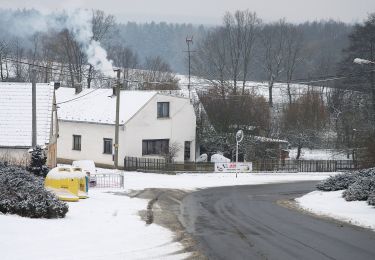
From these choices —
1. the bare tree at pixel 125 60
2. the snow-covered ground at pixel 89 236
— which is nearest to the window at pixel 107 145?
the snow-covered ground at pixel 89 236

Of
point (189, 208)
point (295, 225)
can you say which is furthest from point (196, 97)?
point (295, 225)

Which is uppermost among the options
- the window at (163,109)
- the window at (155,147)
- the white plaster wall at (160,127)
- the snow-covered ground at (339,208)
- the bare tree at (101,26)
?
the bare tree at (101,26)

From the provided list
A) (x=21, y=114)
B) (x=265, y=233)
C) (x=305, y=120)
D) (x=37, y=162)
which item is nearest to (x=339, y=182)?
(x=265, y=233)

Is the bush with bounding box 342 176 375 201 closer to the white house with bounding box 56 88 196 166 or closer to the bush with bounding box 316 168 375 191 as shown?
the bush with bounding box 316 168 375 191

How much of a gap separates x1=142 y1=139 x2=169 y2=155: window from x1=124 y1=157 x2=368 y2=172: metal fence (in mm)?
1574

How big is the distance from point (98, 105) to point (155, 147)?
6.33 meters

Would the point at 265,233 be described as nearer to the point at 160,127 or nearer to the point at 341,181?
the point at 341,181

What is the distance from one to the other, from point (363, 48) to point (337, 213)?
44.7 meters

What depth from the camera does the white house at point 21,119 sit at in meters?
33.9

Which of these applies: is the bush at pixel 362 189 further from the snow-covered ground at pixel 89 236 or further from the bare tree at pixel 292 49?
the bare tree at pixel 292 49

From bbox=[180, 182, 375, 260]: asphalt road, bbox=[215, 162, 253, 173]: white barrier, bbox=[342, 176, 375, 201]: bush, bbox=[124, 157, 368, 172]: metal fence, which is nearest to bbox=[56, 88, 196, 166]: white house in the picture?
bbox=[124, 157, 368, 172]: metal fence

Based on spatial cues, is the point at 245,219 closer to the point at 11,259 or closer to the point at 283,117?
the point at 11,259

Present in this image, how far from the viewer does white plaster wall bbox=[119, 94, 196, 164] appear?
45.0 metres

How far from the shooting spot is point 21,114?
36.3 metres
